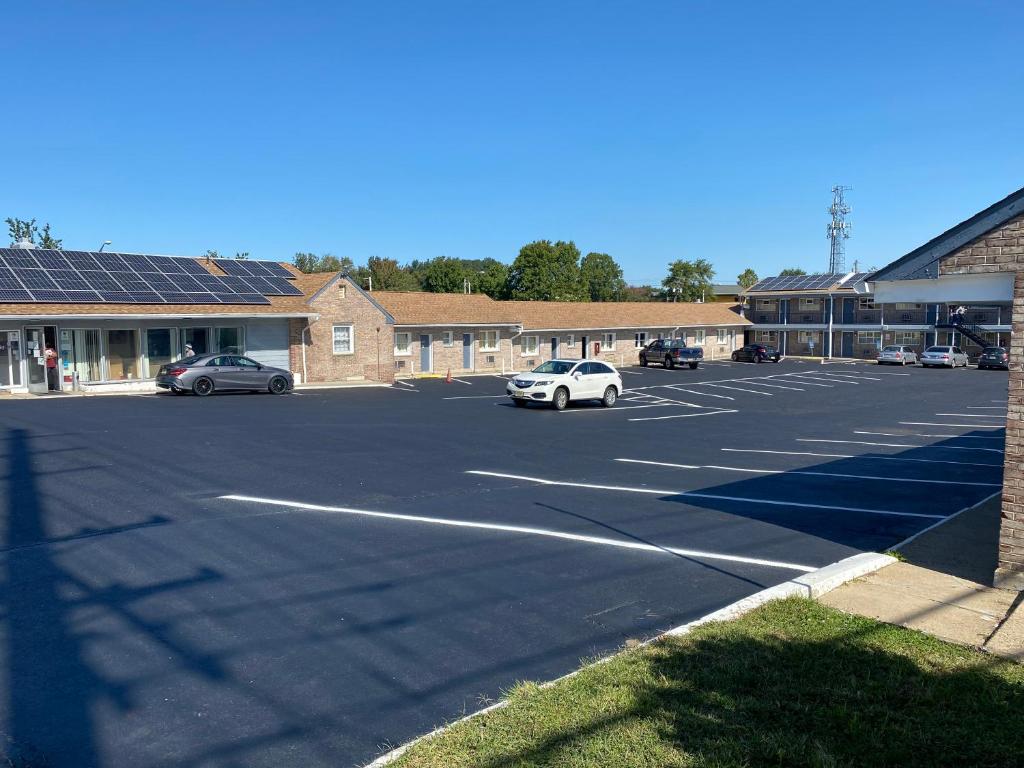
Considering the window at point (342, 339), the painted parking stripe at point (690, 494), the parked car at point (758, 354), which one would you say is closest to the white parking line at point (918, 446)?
the painted parking stripe at point (690, 494)

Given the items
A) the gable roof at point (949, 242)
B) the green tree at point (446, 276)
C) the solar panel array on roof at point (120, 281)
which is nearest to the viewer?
the gable roof at point (949, 242)

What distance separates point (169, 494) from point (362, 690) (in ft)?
22.0

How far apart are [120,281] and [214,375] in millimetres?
5922

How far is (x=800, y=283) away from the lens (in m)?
64.8

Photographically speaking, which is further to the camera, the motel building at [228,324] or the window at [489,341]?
the window at [489,341]

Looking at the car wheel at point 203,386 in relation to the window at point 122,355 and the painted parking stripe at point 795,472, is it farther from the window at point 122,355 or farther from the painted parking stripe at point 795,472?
the painted parking stripe at point 795,472

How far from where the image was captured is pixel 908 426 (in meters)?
21.9

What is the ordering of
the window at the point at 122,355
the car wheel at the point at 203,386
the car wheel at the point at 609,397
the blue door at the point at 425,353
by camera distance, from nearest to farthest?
the car wheel at the point at 203,386 < the car wheel at the point at 609,397 < the window at the point at 122,355 < the blue door at the point at 425,353

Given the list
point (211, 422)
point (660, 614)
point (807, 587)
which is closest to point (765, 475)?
point (807, 587)

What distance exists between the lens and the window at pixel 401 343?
3916 centimetres

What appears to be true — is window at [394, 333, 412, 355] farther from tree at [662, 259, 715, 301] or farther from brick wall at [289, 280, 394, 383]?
tree at [662, 259, 715, 301]

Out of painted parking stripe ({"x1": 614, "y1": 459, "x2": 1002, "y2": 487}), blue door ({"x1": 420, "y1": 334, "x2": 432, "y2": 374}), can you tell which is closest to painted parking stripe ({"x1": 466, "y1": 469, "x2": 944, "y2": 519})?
painted parking stripe ({"x1": 614, "y1": 459, "x2": 1002, "y2": 487})

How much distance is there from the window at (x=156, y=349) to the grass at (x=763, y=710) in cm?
2631

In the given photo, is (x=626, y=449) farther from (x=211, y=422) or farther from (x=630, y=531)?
(x=211, y=422)
